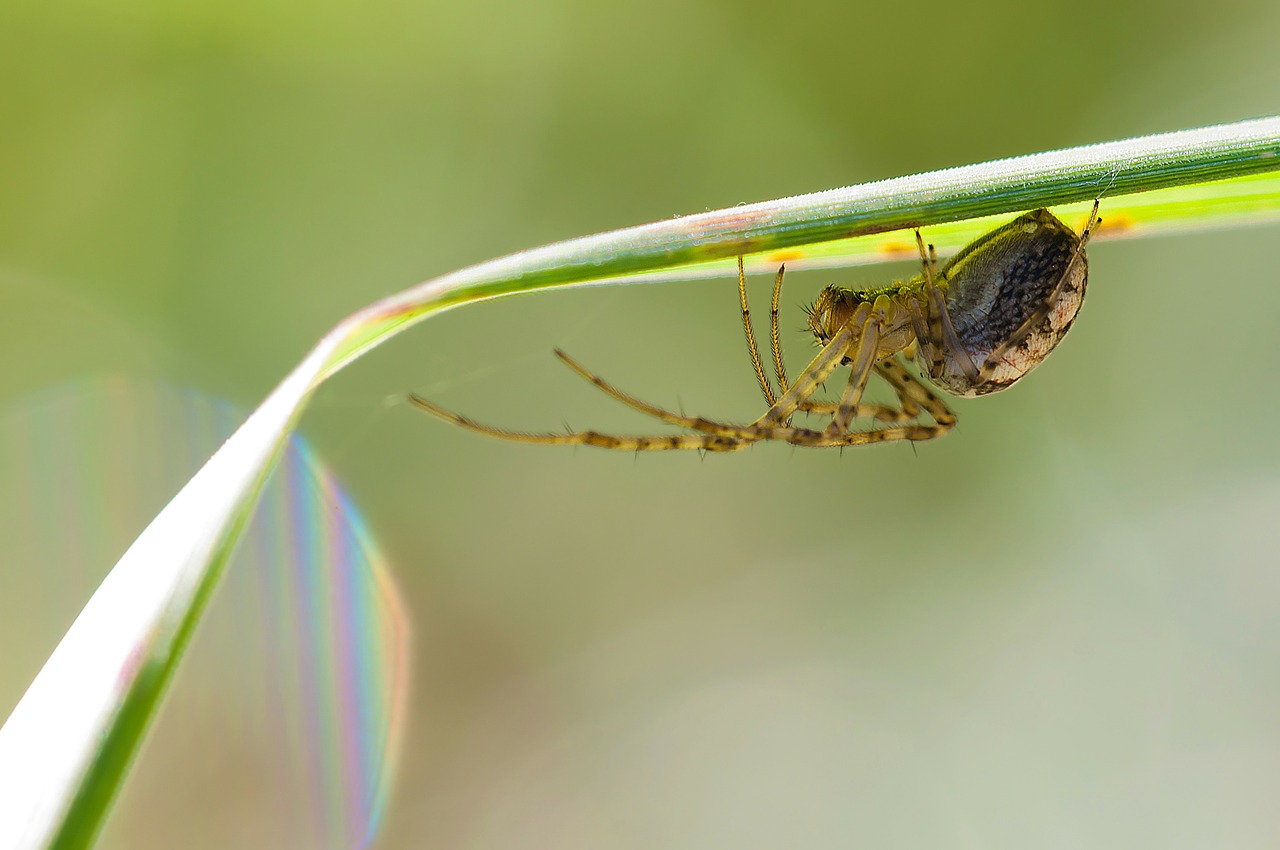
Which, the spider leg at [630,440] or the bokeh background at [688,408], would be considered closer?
the spider leg at [630,440]

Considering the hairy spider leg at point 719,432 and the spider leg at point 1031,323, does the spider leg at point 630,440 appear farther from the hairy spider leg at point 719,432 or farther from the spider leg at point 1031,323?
the spider leg at point 1031,323

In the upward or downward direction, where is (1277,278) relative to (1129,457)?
upward

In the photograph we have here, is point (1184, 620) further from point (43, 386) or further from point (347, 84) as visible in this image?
point (43, 386)

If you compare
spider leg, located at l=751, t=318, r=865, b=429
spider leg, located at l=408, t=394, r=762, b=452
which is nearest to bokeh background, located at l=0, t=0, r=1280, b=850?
spider leg, located at l=408, t=394, r=762, b=452

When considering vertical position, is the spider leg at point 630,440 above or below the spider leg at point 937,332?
below

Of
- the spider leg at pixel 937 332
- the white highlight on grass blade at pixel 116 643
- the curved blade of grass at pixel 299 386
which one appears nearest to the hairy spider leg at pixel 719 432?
the spider leg at pixel 937 332

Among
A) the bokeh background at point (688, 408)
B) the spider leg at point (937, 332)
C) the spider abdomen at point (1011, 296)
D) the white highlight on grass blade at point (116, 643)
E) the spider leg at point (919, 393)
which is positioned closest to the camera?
the white highlight on grass blade at point (116, 643)

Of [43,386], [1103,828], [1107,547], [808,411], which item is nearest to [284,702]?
[43,386]
